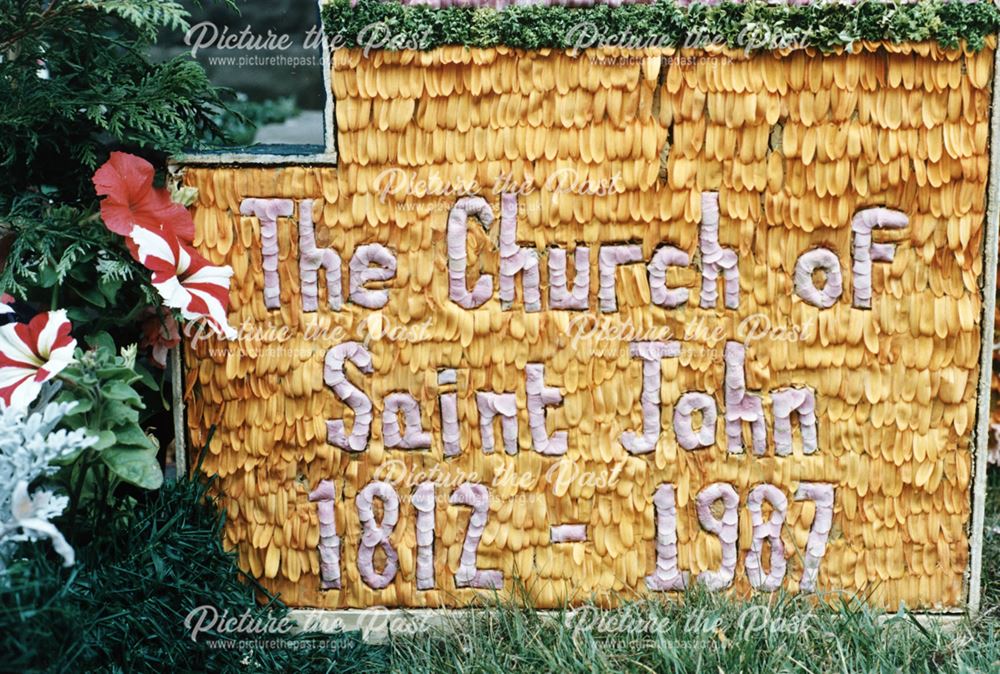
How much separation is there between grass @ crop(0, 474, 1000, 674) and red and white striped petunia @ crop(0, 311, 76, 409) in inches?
14.5

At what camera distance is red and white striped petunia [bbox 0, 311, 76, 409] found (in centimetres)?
206

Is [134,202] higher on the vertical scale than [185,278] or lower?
higher

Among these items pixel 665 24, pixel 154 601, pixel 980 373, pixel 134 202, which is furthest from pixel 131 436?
pixel 980 373

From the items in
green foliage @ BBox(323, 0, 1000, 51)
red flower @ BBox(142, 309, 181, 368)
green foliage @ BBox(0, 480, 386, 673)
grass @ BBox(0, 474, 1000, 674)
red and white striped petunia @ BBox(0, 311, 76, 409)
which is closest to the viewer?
green foliage @ BBox(0, 480, 386, 673)

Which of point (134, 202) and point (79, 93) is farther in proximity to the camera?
point (79, 93)

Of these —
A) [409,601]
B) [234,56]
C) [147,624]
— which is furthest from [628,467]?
[234,56]

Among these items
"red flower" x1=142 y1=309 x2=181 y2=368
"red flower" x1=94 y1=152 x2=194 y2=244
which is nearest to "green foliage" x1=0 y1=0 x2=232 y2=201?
"red flower" x1=94 y1=152 x2=194 y2=244

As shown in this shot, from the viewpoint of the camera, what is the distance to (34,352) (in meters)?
2.14

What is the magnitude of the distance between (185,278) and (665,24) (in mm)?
1342

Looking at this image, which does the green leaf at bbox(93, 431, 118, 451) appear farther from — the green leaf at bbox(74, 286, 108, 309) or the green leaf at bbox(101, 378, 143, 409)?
the green leaf at bbox(74, 286, 108, 309)

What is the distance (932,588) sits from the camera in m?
2.54

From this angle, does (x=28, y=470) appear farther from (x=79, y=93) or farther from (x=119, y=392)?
(x=79, y=93)

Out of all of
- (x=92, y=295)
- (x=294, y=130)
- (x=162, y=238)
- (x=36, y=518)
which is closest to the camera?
(x=36, y=518)

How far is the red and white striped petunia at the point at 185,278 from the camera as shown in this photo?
2225 mm
